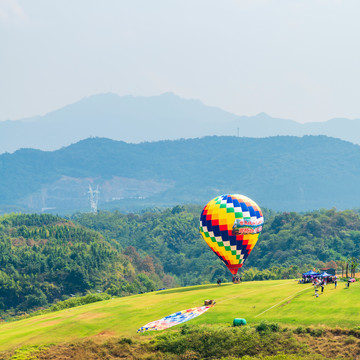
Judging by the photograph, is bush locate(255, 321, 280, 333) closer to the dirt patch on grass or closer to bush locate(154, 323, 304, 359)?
bush locate(154, 323, 304, 359)

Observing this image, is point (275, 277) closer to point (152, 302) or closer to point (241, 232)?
point (241, 232)

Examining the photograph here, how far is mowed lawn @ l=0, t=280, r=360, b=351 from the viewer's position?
286 ft

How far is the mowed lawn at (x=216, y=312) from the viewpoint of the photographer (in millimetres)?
87125

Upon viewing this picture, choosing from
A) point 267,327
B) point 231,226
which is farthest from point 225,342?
point 231,226

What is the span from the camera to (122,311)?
102 meters

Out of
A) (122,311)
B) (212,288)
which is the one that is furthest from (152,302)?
(212,288)

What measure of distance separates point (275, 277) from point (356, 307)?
88151 mm

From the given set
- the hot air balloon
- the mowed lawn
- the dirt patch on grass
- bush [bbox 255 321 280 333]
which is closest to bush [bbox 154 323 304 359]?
bush [bbox 255 321 280 333]

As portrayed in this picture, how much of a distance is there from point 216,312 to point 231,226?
25.6 metres

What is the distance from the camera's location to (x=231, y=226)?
11706 cm

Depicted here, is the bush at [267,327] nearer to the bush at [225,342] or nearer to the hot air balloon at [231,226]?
the bush at [225,342]

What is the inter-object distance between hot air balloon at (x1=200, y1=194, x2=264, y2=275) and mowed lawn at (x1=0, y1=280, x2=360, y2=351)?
32.8 feet

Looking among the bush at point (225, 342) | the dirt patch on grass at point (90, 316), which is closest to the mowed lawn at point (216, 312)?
the dirt patch on grass at point (90, 316)

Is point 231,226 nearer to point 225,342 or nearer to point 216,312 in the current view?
point 216,312
